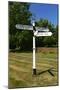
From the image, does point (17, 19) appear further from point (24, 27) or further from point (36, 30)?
point (36, 30)

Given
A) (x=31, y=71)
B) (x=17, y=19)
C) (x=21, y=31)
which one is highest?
(x=17, y=19)

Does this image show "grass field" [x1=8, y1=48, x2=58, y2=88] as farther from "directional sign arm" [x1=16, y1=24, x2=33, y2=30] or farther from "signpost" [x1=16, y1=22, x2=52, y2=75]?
"directional sign arm" [x1=16, y1=24, x2=33, y2=30]

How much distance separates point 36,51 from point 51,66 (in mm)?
246

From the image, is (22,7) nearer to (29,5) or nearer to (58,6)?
(29,5)

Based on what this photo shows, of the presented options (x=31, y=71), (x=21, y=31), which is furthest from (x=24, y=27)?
(x=31, y=71)

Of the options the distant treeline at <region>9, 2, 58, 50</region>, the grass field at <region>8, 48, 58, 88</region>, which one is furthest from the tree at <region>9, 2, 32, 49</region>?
the grass field at <region>8, 48, 58, 88</region>

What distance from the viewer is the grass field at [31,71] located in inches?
88.5

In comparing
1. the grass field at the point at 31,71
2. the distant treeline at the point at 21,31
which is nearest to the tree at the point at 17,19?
the distant treeline at the point at 21,31

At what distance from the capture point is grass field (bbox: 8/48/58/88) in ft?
7.38

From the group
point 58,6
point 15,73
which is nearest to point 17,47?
point 15,73

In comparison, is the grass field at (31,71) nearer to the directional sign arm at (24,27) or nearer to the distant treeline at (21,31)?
the distant treeline at (21,31)

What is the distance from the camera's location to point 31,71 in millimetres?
2295

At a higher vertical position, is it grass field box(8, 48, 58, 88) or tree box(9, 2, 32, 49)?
tree box(9, 2, 32, 49)

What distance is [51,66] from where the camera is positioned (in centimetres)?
237
